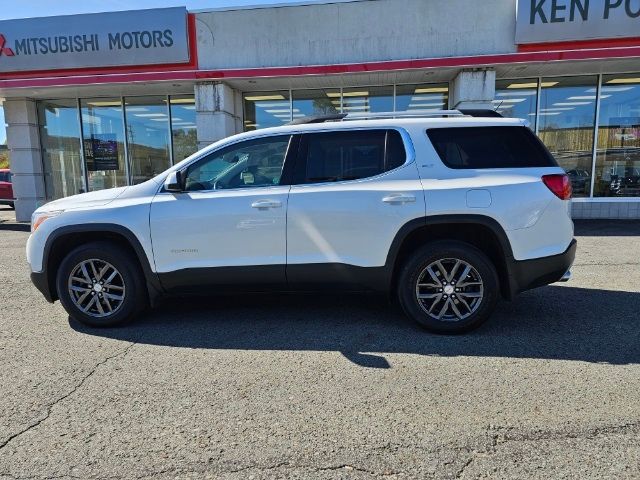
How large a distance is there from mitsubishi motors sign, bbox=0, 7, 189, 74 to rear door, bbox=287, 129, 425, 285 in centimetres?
795

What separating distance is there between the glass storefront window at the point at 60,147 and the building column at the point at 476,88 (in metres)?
10.4

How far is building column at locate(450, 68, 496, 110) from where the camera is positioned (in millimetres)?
10016

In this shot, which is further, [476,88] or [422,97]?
[422,97]

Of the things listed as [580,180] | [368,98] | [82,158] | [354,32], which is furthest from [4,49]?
[580,180]

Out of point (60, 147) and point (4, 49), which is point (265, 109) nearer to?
point (60, 147)

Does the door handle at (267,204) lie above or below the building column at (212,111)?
below

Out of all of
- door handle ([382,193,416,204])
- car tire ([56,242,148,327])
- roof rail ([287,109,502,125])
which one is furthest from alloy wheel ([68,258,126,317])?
door handle ([382,193,416,204])

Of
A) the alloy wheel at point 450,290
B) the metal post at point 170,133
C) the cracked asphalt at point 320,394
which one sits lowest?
the cracked asphalt at point 320,394

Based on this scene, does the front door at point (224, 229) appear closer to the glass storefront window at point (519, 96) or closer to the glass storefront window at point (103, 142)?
the glass storefront window at point (519, 96)

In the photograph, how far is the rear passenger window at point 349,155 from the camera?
4.21 metres

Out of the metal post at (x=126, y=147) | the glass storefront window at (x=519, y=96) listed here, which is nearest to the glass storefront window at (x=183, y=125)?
the metal post at (x=126, y=147)

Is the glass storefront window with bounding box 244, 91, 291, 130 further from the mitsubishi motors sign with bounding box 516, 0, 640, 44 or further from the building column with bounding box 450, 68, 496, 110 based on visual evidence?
the mitsubishi motors sign with bounding box 516, 0, 640, 44

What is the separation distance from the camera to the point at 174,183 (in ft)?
13.8

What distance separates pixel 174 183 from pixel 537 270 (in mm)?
3357
